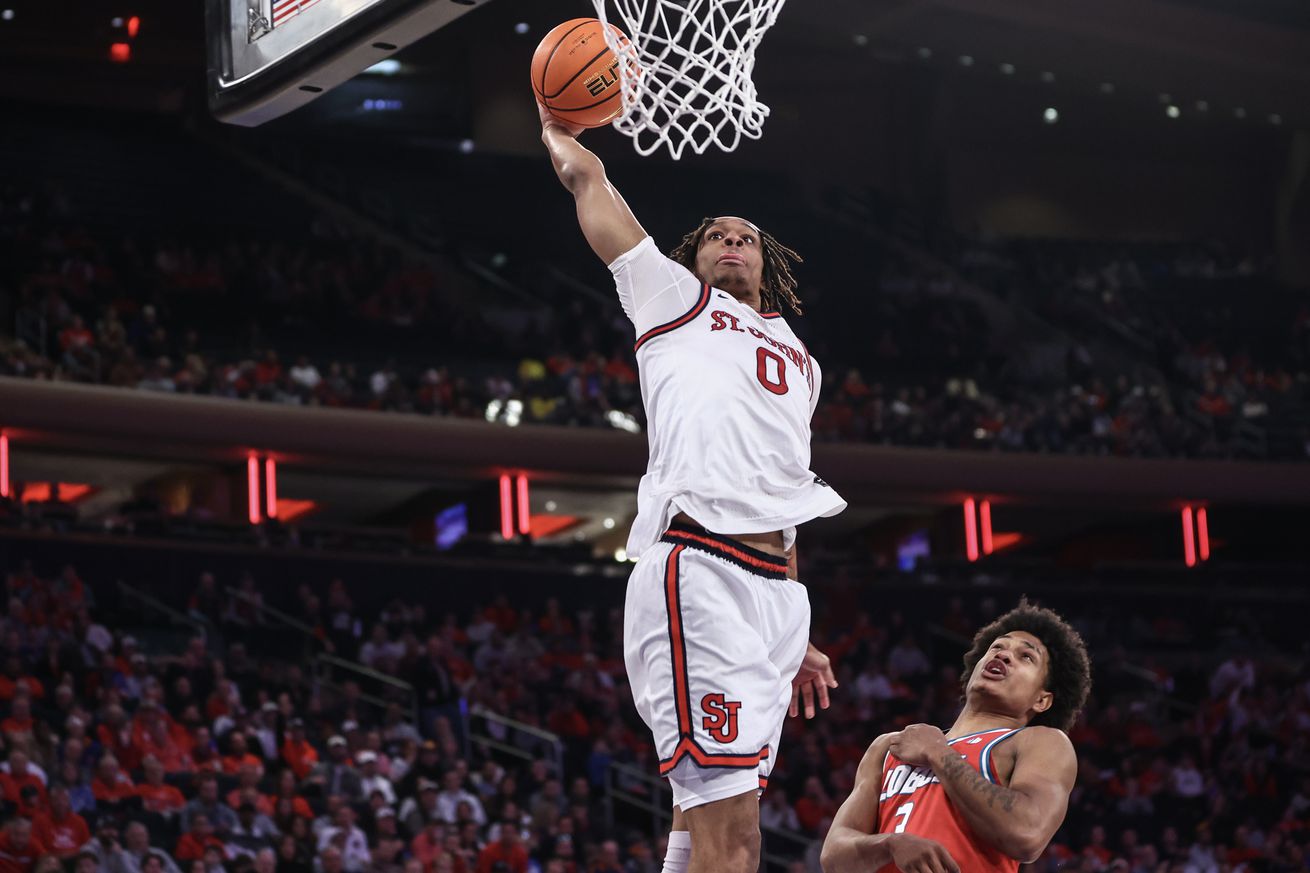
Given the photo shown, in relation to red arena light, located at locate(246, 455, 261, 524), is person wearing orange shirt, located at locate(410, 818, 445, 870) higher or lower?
lower

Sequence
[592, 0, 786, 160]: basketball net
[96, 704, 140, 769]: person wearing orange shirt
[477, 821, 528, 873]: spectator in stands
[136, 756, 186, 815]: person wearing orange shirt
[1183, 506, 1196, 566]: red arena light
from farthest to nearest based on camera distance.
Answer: [1183, 506, 1196, 566]: red arena light → [96, 704, 140, 769]: person wearing orange shirt → [477, 821, 528, 873]: spectator in stands → [136, 756, 186, 815]: person wearing orange shirt → [592, 0, 786, 160]: basketball net

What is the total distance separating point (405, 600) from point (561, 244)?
819 cm

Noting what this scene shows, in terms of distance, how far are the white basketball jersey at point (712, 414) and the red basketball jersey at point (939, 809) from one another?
645mm

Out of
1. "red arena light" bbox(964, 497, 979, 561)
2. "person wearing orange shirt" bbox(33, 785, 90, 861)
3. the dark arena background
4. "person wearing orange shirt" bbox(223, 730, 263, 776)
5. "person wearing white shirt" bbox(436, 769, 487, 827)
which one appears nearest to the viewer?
"person wearing orange shirt" bbox(33, 785, 90, 861)

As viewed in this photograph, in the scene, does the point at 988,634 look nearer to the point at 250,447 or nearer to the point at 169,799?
the point at 169,799

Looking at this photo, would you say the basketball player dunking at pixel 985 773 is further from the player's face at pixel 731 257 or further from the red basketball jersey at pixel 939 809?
the player's face at pixel 731 257

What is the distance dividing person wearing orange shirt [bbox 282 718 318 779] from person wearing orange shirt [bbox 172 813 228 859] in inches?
63.2

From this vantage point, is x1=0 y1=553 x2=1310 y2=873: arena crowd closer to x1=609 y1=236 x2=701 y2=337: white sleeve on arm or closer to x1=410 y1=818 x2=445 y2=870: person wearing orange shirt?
x1=410 y1=818 x2=445 y2=870: person wearing orange shirt

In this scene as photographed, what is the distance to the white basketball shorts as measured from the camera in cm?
383

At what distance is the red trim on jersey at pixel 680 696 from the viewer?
3818 millimetres

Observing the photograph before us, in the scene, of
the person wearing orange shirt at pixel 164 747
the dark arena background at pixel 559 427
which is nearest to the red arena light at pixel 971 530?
the dark arena background at pixel 559 427

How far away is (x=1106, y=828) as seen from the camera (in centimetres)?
1557

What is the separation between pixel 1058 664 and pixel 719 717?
1.00m

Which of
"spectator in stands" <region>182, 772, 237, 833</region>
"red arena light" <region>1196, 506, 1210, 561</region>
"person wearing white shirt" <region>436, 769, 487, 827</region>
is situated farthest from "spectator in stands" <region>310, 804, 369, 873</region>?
"red arena light" <region>1196, 506, 1210, 561</region>
